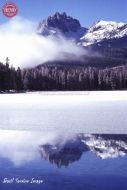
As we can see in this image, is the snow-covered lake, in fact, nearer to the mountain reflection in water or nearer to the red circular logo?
the mountain reflection in water

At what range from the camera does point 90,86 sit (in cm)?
409

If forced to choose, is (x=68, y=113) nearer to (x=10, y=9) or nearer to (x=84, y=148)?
(x=84, y=148)

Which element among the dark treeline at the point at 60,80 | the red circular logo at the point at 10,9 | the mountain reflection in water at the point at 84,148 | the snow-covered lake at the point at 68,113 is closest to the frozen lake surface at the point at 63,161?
the mountain reflection in water at the point at 84,148

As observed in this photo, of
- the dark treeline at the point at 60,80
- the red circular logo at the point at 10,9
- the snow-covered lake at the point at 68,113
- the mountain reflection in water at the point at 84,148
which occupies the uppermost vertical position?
the red circular logo at the point at 10,9

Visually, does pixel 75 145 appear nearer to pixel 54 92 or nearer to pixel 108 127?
pixel 108 127

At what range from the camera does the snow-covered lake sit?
319 centimetres

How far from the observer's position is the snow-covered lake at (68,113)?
319cm

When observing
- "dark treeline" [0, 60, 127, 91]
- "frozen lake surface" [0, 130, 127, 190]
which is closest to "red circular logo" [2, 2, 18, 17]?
"frozen lake surface" [0, 130, 127, 190]

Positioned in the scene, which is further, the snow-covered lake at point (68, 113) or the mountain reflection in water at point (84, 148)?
the snow-covered lake at point (68, 113)

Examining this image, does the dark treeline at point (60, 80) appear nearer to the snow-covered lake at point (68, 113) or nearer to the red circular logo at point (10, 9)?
the snow-covered lake at point (68, 113)

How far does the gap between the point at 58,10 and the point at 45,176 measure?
0.97 metres

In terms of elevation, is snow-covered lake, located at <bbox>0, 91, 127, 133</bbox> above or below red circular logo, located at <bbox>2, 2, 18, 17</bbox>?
below

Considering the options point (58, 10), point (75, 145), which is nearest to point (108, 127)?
point (75, 145)

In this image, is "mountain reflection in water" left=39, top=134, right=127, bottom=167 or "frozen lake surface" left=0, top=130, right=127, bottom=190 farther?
"mountain reflection in water" left=39, top=134, right=127, bottom=167
